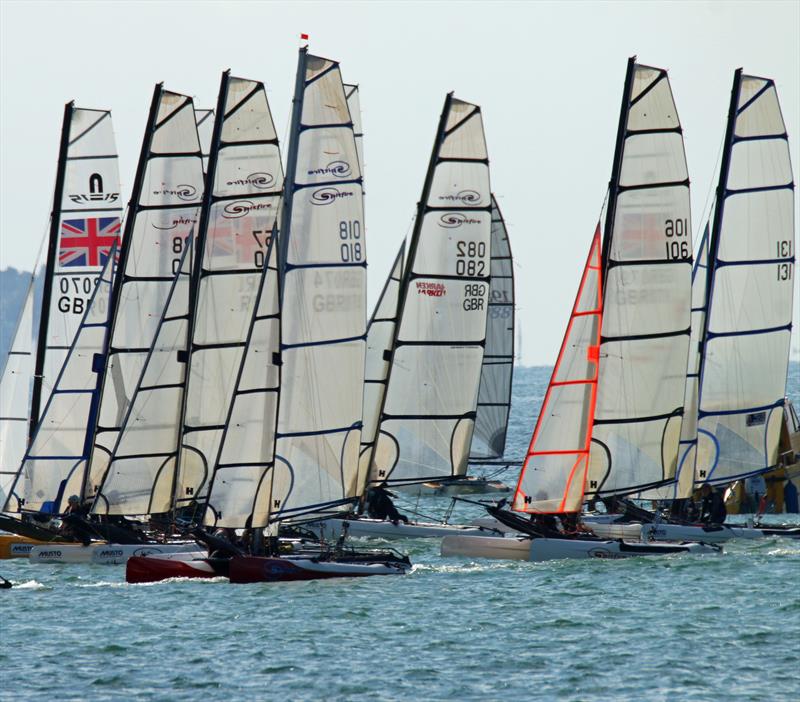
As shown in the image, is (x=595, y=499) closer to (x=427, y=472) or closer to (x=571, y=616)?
(x=427, y=472)

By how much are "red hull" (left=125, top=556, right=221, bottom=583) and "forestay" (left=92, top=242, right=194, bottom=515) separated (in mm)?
3227

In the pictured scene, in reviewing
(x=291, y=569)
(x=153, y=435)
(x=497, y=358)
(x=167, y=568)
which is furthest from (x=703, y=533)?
(x=497, y=358)

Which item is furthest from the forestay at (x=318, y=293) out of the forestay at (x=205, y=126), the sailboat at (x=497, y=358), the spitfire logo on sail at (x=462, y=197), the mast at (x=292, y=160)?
the sailboat at (x=497, y=358)

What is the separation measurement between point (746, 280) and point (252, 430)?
13.1 m

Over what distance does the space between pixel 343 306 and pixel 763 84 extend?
513 inches

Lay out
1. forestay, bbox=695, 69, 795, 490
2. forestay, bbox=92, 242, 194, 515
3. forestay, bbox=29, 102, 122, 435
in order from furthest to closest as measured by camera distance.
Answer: forestay, bbox=29, 102, 122, 435 → forestay, bbox=695, 69, 795, 490 → forestay, bbox=92, 242, 194, 515

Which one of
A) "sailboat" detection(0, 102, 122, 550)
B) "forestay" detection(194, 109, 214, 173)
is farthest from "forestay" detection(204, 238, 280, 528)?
"forestay" detection(194, 109, 214, 173)

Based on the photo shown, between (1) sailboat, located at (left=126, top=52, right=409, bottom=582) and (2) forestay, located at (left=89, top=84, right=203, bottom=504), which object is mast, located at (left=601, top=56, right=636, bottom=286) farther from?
(2) forestay, located at (left=89, top=84, right=203, bottom=504)

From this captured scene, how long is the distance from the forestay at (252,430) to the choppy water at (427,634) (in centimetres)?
141

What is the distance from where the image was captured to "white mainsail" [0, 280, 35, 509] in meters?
39.6

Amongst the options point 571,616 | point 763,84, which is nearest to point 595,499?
point 571,616

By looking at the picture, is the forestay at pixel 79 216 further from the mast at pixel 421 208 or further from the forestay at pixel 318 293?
the forestay at pixel 318 293

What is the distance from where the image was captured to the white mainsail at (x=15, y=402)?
39.6 metres

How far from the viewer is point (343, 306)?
104ft
